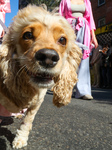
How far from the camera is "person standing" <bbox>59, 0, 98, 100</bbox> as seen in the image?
162 inches

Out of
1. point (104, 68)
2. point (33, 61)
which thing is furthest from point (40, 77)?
point (104, 68)

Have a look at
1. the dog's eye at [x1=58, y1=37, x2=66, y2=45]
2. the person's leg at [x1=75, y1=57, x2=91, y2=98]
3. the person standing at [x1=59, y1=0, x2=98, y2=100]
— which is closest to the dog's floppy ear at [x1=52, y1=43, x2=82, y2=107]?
the dog's eye at [x1=58, y1=37, x2=66, y2=45]

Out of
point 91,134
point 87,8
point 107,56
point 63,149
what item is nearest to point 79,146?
point 63,149

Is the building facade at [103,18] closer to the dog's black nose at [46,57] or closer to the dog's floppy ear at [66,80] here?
the dog's floppy ear at [66,80]

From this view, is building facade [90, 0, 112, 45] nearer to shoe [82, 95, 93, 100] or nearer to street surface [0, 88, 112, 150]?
shoe [82, 95, 93, 100]

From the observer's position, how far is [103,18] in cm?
1850

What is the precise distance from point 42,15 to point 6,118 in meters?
1.63

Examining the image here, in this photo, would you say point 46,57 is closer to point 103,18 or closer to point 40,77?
point 40,77

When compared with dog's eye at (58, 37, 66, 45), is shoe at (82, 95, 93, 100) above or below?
below

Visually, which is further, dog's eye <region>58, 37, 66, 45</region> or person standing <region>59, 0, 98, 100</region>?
person standing <region>59, 0, 98, 100</region>

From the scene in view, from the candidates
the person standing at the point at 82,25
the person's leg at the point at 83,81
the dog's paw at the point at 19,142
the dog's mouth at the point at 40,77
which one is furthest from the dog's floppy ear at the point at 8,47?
the person's leg at the point at 83,81

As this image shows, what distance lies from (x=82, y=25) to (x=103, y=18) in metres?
15.6

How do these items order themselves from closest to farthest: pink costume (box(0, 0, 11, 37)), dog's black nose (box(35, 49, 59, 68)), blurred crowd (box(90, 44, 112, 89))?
1. dog's black nose (box(35, 49, 59, 68))
2. pink costume (box(0, 0, 11, 37))
3. blurred crowd (box(90, 44, 112, 89))

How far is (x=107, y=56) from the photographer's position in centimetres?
937
